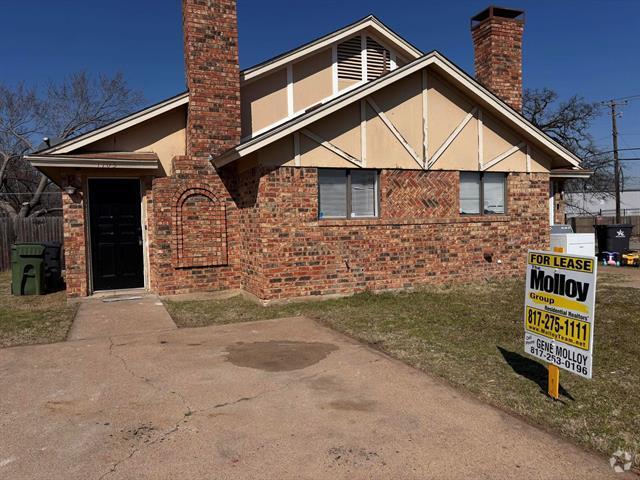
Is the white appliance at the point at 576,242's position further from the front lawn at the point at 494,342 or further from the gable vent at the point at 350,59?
the gable vent at the point at 350,59

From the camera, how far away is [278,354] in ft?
20.1

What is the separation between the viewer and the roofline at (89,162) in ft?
30.1

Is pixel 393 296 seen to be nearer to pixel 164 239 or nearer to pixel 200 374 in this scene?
pixel 164 239

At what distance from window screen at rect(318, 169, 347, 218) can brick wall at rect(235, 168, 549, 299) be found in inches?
9.5

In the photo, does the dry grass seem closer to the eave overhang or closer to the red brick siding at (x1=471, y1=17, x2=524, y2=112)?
the eave overhang

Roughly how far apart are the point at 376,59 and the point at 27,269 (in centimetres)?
946

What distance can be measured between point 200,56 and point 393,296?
605 cm

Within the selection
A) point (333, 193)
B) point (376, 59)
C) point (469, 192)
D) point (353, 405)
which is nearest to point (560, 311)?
point (353, 405)

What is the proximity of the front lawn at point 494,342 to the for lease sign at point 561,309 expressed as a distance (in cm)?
42

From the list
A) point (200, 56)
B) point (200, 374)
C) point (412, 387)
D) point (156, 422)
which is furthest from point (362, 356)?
point (200, 56)

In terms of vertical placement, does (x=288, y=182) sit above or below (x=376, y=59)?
below

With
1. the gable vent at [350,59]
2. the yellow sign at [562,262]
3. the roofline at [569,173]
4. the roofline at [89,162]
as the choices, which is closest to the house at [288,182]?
the roofline at [89,162]

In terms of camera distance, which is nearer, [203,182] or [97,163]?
[97,163]

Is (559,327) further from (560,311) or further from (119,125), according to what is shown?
(119,125)
